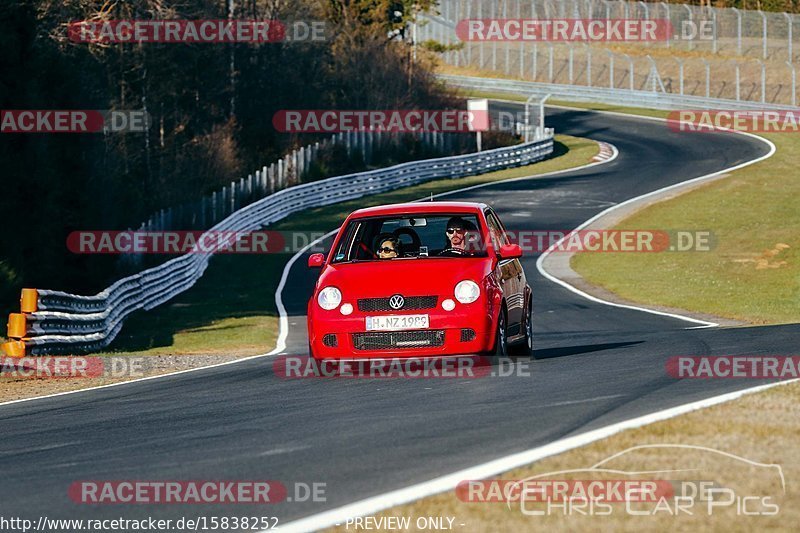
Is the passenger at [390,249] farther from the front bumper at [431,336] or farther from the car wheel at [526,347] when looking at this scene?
the car wheel at [526,347]

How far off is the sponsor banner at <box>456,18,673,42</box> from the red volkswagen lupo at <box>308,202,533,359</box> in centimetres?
6877

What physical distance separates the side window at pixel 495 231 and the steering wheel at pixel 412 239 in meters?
0.74

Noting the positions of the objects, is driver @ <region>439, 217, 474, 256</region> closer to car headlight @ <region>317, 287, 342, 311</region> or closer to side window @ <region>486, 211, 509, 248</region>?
side window @ <region>486, 211, 509, 248</region>

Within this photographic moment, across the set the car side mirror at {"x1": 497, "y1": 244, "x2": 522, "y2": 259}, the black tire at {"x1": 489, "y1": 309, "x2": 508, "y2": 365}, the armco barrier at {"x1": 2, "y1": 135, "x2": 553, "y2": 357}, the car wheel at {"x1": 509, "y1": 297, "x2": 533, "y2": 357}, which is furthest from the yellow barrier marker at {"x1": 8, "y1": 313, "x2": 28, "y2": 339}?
the black tire at {"x1": 489, "y1": 309, "x2": 508, "y2": 365}

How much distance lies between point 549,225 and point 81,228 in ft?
52.7

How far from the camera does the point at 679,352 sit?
509 inches

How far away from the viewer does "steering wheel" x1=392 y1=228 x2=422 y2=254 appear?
42.0ft

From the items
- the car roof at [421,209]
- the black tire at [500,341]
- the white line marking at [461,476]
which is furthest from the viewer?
the car roof at [421,209]

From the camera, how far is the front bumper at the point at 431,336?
11.6 metres

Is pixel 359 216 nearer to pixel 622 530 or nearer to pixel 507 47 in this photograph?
pixel 622 530

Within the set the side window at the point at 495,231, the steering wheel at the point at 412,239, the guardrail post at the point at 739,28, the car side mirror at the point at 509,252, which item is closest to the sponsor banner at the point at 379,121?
the guardrail post at the point at 739,28

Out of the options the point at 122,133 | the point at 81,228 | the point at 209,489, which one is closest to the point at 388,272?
the point at 209,489

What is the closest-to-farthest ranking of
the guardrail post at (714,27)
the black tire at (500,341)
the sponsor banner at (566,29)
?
the black tire at (500,341) → the guardrail post at (714,27) → the sponsor banner at (566,29)

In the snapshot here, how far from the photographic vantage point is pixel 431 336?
11656mm
